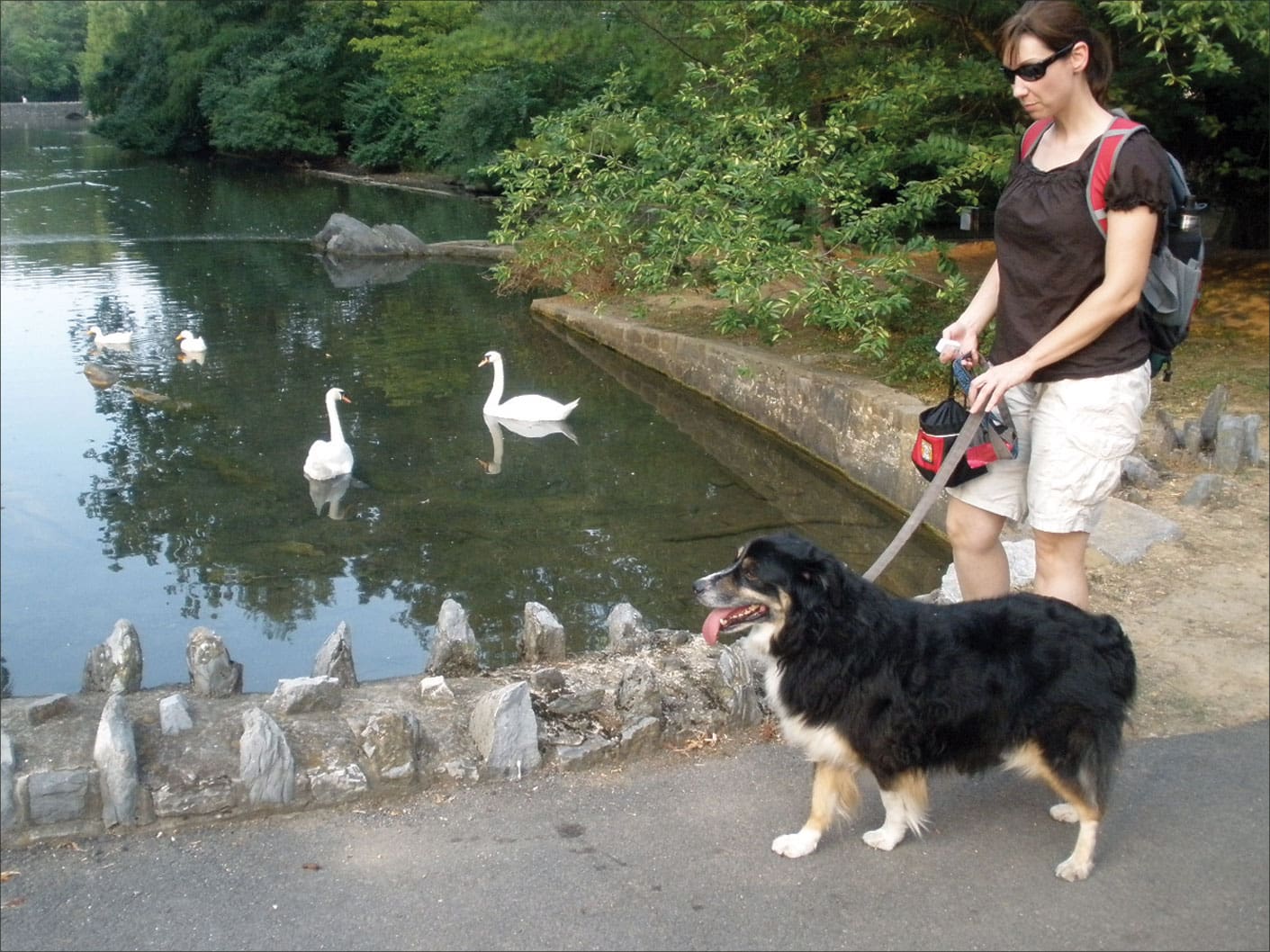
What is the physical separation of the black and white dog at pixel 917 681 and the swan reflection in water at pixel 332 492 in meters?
6.44

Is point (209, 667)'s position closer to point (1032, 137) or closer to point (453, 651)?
point (453, 651)

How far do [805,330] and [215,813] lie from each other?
10.2 meters

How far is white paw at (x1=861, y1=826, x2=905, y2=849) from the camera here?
3797 mm

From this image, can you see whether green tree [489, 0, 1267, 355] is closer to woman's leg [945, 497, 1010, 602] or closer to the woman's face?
woman's leg [945, 497, 1010, 602]

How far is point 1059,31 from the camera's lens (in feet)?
11.8

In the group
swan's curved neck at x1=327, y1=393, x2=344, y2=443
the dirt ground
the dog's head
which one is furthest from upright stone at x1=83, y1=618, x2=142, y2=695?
swan's curved neck at x1=327, y1=393, x2=344, y2=443

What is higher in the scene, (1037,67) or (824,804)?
(1037,67)

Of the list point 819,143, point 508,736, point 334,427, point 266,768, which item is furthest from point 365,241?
point 266,768

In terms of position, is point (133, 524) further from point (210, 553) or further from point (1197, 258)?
point (1197, 258)

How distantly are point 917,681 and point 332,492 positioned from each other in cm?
720

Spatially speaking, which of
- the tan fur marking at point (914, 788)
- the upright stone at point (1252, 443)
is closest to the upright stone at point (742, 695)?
the tan fur marking at point (914, 788)

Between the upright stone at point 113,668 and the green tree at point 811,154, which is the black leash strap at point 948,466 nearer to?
the upright stone at point 113,668

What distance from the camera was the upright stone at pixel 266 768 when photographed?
396 cm

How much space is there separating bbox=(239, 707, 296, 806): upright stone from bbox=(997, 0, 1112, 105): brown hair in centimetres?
306
